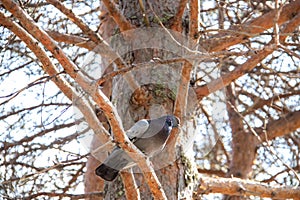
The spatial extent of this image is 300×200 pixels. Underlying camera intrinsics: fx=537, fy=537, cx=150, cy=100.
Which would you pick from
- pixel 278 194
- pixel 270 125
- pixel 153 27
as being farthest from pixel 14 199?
pixel 270 125

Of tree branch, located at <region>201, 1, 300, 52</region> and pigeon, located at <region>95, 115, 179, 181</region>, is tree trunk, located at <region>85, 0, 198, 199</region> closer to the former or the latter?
pigeon, located at <region>95, 115, 179, 181</region>

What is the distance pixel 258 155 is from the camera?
5.64 m

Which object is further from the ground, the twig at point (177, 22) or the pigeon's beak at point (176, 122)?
the twig at point (177, 22)

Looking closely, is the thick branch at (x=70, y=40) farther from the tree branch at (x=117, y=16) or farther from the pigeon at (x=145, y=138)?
the pigeon at (x=145, y=138)

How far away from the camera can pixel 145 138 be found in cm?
300

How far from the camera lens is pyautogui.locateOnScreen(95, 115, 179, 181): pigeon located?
269cm

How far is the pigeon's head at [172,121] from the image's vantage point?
285cm

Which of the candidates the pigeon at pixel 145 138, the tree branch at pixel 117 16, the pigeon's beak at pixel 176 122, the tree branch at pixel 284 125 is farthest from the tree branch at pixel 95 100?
the tree branch at pixel 284 125

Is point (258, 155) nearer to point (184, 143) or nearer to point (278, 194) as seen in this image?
point (278, 194)

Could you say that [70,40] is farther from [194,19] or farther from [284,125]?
[284,125]

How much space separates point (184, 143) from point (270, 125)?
83.6 inches

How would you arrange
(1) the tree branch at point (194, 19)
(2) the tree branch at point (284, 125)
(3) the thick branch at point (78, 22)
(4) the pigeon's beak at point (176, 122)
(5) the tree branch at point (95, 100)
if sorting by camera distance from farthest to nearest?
(2) the tree branch at point (284, 125), (3) the thick branch at point (78, 22), (4) the pigeon's beak at point (176, 122), (1) the tree branch at point (194, 19), (5) the tree branch at point (95, 100)

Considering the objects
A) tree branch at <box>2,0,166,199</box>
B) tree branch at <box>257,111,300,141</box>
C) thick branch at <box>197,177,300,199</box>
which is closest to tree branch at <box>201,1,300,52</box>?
thick branch at <box>197,177,300,199</box>

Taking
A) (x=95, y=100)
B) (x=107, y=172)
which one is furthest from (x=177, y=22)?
(x=95, y=100)
